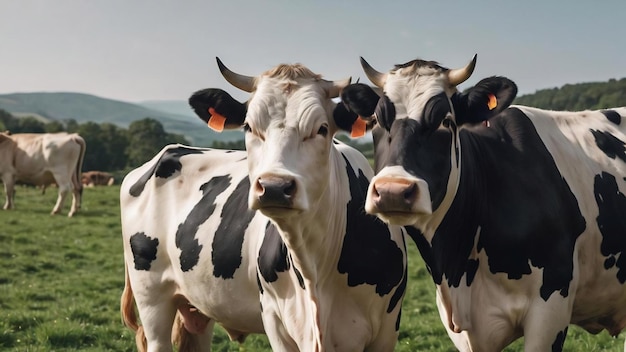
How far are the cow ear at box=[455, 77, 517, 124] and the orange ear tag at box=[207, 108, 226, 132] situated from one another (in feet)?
5.11

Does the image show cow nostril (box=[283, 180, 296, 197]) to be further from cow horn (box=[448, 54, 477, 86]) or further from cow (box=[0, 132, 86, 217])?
cow (box=[0, 132, 86, 217])

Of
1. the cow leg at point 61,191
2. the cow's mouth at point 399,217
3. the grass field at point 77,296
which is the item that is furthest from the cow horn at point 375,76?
the cow leg at point 61,191

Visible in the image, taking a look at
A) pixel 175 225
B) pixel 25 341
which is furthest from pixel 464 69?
pixel 25 341

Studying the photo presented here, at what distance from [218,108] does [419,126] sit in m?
1.44

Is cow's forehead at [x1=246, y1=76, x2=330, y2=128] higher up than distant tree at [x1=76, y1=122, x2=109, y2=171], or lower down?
higher up

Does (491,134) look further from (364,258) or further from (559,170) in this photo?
(364,258)

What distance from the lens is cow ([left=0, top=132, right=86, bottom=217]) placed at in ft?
74.1

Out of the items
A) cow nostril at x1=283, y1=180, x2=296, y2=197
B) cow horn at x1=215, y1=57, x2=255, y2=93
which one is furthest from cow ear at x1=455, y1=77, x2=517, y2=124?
cow horn at x1=215, y1=57, x2=255, y2=93

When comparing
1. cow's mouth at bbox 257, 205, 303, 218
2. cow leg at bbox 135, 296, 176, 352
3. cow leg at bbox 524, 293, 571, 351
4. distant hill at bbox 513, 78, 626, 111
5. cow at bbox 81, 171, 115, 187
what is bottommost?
cow at bbox 81, 171, 115, 187

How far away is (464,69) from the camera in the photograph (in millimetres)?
3926

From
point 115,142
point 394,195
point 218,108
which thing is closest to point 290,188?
point 394,195

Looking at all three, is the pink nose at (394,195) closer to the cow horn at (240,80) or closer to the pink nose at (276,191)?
the pink nose at (276,191)

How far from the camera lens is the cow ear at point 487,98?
3971mm

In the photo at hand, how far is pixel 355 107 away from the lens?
407 centimetres
